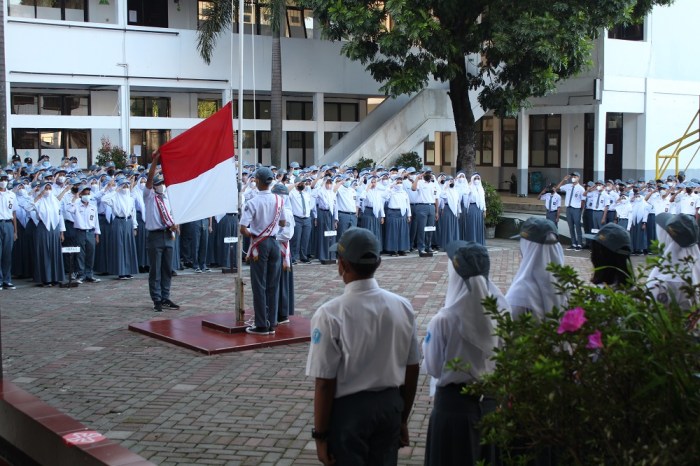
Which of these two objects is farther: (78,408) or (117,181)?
(117,181)

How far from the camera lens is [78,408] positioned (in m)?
8.44

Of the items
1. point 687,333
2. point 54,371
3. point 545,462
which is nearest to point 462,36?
point 54,371

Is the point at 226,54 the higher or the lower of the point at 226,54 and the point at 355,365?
the higher

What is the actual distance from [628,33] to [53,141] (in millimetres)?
20324

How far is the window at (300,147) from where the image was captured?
110ft

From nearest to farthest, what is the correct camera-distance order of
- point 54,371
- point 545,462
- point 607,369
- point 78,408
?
point 607,369 → point 545,462 → point 78,408 → point 54,371

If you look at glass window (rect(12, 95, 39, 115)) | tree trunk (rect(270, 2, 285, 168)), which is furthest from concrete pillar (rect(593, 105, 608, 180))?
glass window (rect(12, 95, 39, 115))

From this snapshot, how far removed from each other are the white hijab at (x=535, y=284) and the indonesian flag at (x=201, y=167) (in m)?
5.98

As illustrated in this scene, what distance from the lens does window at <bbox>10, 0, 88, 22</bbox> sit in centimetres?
2651

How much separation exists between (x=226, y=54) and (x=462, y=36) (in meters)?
8.69

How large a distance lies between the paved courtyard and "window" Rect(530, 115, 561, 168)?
22.1 meters

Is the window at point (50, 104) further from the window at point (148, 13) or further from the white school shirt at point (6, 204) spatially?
the white school shirt at point (6, 204)

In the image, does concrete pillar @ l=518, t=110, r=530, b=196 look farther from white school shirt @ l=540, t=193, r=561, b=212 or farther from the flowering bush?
the flowering bush

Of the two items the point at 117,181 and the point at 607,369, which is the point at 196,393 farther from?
the point at 117,181
